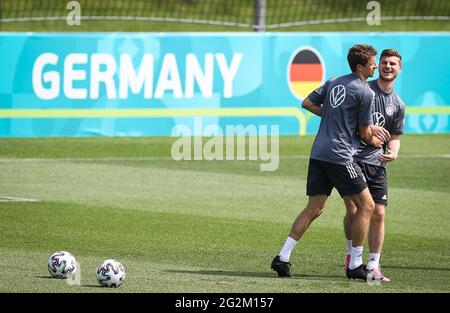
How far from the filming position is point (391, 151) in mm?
10703

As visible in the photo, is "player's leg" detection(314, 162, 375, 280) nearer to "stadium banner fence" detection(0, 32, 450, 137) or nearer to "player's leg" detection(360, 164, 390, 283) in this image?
"player's leg" detection(360, 164, 390, 283)

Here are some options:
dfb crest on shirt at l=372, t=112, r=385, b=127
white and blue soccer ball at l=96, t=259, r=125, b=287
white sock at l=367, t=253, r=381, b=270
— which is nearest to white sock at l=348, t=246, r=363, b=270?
white sock at l=367, t=253, r=381, b=270

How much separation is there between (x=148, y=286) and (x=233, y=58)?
11.7 m

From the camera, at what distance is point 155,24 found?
2825cm

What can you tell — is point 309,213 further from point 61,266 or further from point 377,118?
point 61,266

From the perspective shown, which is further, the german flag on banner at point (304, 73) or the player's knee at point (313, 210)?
the german flag on banner at point (304, 73)

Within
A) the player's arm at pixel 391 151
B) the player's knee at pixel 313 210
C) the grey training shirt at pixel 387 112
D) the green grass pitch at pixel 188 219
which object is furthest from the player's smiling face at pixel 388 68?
the green grass pitch at pixel 188 219

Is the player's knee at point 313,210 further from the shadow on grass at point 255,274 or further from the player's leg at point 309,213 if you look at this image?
the shadow on grass at point 255,274

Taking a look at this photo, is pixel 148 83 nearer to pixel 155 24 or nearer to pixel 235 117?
pixel 235 117

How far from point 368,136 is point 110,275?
8.96ft

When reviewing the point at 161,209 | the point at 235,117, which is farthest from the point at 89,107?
the point at 161,209

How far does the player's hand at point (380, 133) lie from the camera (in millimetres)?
10398

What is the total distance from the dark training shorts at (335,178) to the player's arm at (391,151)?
0.34 meters

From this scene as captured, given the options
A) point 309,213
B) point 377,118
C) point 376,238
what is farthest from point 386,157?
point 309,213
